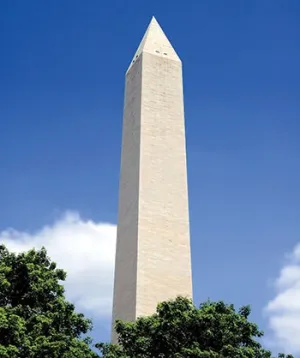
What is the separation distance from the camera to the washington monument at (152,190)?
2531cm

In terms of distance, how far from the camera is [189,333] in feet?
59.6

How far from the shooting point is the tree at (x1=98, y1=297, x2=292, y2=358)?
17.9 meters

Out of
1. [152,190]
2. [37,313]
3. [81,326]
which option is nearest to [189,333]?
[81,326]

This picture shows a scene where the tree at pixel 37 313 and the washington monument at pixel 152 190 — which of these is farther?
the washington monument at pixel 152 190

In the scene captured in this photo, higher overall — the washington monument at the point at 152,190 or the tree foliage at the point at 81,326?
the washington monument at the point at 152,190

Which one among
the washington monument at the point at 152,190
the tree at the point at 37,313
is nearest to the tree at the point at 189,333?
the tree at the point at 37,313

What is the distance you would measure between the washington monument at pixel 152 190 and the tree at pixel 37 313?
18.3ft

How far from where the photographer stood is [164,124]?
29469 mm

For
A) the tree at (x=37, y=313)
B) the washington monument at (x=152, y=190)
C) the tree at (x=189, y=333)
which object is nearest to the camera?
the tree at (x=37, y=313)

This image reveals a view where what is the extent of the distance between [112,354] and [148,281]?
7.28m

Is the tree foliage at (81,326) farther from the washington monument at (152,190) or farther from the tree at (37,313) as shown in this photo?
the washington monument at (152,190)

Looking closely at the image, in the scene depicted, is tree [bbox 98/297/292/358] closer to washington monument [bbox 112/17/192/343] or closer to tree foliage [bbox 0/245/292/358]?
tree foliage [bbox 0/245/292/358]

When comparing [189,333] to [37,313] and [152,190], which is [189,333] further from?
[152,190]

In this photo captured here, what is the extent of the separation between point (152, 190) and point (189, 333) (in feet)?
32.9
